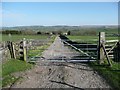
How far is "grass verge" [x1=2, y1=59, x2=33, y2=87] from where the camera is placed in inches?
404

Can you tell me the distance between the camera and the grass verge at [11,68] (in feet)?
33.7

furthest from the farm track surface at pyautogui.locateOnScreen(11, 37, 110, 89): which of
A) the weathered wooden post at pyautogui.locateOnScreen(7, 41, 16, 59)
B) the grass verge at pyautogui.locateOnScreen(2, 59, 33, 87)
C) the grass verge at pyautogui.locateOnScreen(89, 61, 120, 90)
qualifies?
the weathered wooden post at pyautogui.locateOnScreen(7, 41, 16, 59)

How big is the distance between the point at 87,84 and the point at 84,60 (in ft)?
18.1

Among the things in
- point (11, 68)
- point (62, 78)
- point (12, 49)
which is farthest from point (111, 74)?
point (12, 49)

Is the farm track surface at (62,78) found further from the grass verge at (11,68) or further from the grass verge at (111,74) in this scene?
the grass verge at (11,68)

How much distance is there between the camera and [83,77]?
35.3ft

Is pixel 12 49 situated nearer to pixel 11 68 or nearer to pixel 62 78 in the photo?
pixel 11 68

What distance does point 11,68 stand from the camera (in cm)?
1264

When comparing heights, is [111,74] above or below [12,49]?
below

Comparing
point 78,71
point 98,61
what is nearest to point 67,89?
point 78,71

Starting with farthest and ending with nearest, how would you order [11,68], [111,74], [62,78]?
[11,68], [111,74], [62,78]

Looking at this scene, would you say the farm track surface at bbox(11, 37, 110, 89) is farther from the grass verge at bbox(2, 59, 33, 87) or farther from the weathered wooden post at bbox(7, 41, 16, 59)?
the weathered wooden post at bbox(7, 41, 16, 59)

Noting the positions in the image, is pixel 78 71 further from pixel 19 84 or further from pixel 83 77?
pixel 19 84

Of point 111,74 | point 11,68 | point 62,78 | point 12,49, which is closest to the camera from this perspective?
point 62,78
